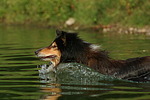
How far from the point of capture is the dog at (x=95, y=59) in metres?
9.55

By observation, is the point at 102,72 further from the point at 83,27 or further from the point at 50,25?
the point at 50,25

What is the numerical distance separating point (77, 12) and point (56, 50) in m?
14.7

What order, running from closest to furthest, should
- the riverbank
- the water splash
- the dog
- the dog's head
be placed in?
the dog, the water splash, the dog's head, the riverbank

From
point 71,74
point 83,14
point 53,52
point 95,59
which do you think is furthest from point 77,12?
point 95,59

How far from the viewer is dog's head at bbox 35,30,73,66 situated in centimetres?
987

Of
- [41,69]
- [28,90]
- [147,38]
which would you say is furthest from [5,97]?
[147,38]

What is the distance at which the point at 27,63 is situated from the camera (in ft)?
41.2

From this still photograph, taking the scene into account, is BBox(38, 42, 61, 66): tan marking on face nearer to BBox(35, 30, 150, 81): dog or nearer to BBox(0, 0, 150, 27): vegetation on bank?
BBox(35, 30, 150, 81): dog

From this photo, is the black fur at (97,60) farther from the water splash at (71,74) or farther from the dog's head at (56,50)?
the water splash at (71,74)

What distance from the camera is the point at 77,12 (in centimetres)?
2464

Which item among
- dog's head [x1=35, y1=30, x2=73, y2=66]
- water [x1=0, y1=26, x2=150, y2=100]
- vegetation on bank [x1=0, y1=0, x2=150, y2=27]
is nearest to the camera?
Answer: water [x1=0, y1=26, x2=150, y2=100]

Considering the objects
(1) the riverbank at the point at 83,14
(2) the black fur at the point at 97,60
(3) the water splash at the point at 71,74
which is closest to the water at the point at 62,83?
(3) the water splash at the point at 71,74

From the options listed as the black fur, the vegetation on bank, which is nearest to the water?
the black fur

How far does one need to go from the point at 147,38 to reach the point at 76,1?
24.0 feet
